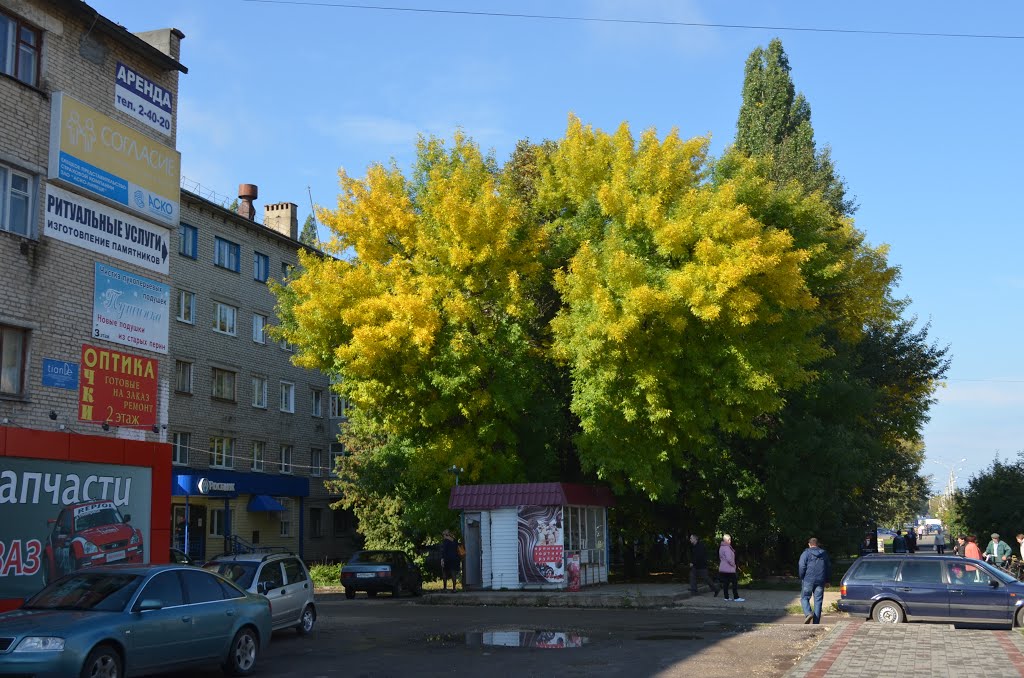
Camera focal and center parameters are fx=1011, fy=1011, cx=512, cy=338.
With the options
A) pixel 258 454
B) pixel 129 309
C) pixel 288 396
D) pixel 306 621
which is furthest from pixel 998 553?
pixel 288 396

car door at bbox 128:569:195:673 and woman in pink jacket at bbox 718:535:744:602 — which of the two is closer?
car door at bbox 128:569:195:673

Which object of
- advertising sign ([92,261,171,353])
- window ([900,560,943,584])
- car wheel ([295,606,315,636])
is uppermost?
advertising sign ([92,261,171,353])

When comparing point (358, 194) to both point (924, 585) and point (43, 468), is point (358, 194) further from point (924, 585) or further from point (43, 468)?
point (924, 585)

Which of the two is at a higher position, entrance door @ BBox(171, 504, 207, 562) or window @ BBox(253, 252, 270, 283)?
window @ BBox(253, 252, 270, 283)

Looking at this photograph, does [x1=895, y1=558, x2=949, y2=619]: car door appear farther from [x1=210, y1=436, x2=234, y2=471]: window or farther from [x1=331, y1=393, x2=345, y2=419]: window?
[x1=331, y1=393, x2=345, y2=419]: window

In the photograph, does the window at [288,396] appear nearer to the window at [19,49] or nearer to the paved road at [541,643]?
the paved road at [541,643]

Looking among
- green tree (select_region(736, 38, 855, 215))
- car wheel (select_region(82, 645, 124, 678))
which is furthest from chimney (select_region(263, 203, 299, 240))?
car wheel (select_region(82, 645, 124, 678))

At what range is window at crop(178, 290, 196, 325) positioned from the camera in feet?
133

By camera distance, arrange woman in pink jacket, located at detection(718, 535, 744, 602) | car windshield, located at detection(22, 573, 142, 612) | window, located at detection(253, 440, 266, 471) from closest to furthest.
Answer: car windshield, located at detection(22, 573, 142, 612) < woman in pink jacket, located at detection(718, 535, 744, 602) < window, located at detection(253, 440, 266, 471)

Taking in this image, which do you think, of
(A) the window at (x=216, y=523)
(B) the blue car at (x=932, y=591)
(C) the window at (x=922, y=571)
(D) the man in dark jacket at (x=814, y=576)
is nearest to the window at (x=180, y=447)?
(A) the window at (x=216, y=523)

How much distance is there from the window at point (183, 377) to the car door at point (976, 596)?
30107 mm

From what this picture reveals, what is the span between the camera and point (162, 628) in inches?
467

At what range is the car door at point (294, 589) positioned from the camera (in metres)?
17.9

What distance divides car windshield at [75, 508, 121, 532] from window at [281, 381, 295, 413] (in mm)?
28789
